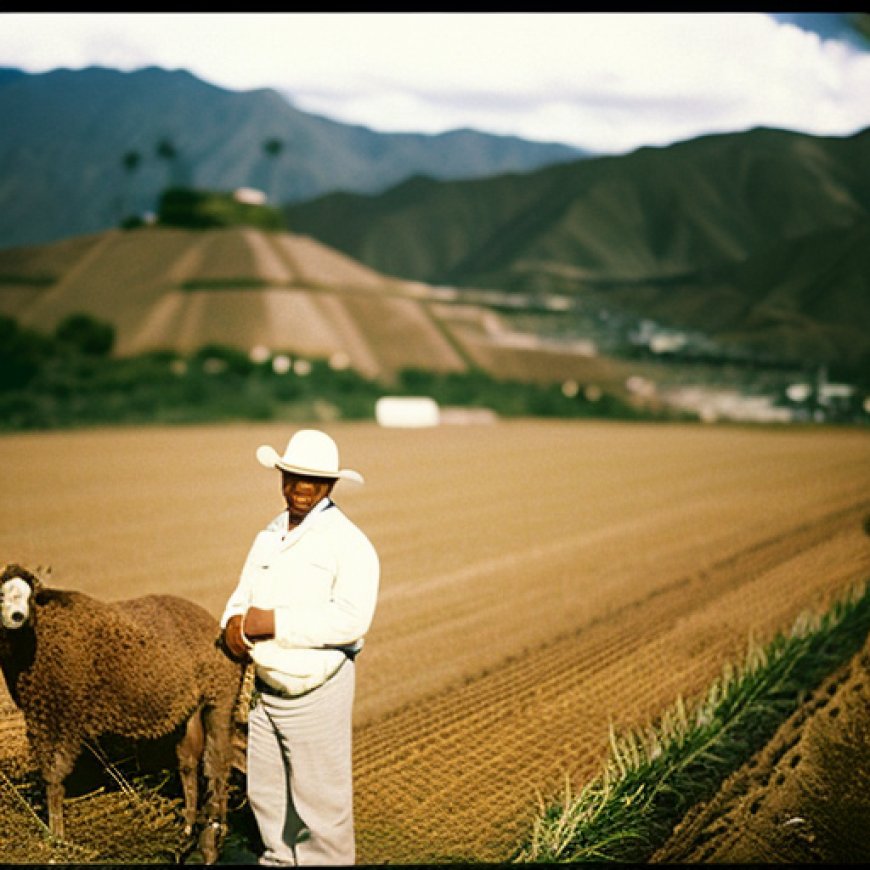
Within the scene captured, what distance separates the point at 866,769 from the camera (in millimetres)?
6996

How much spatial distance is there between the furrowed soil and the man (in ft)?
4.18

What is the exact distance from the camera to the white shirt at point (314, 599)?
3.87 metres

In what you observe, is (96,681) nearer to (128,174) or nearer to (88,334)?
(88,334)

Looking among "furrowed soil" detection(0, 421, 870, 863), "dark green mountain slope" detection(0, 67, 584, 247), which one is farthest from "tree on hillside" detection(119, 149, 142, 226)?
"furrowed soil" detection(0, 421, 870, 863)

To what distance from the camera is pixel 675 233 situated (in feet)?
285

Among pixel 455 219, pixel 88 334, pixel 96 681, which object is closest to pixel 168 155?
pixel 88 334

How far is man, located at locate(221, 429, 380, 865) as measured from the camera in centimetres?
390

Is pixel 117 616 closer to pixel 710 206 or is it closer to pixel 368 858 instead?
pixel 368 858

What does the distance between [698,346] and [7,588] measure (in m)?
41.2

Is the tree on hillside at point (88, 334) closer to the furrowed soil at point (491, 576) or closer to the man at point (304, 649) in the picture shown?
the furrowed soil at point (491, 576)

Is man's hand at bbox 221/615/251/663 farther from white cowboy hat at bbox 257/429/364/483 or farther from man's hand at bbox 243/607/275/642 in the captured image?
white cowboy hat at bbox 257/429/364/483

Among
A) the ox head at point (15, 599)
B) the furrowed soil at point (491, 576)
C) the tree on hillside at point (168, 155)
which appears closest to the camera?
the ox head at point (15, 599)

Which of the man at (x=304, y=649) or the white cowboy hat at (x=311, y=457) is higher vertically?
the white cowboy hat at (x=311, y=457)

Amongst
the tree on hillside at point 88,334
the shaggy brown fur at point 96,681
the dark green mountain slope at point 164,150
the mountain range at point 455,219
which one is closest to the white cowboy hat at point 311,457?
the shaggy brown fur at point 96,681
